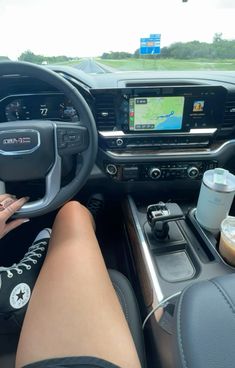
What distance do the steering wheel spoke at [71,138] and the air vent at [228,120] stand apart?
63 centimetres

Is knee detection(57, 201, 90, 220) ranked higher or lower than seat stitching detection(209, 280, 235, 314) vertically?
lower

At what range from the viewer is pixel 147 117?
1.16 metres

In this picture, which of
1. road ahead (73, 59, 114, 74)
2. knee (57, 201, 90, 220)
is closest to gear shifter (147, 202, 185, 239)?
knee (57, 201, 90, 220)

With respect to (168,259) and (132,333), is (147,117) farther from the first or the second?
(132,333)

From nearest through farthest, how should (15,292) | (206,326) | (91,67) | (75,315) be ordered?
(206,326), (75,315), (15,292), (91,67)

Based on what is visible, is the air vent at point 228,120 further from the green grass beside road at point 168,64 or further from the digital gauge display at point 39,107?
the digital gauge display at point 39,107

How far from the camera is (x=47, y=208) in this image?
919 millimetres

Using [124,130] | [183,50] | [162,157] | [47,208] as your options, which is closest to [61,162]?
[47,208]

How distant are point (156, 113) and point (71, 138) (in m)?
0.39

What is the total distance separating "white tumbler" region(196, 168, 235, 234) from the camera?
0.89m

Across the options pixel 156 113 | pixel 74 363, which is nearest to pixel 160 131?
pixel 156 113

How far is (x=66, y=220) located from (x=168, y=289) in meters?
0.41

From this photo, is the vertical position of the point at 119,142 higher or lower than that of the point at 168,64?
lower

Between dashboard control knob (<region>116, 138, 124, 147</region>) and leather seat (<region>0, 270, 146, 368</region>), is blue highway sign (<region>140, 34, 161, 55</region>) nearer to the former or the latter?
dashboard control knob (<region>116, 138, 124, 147</region>)
